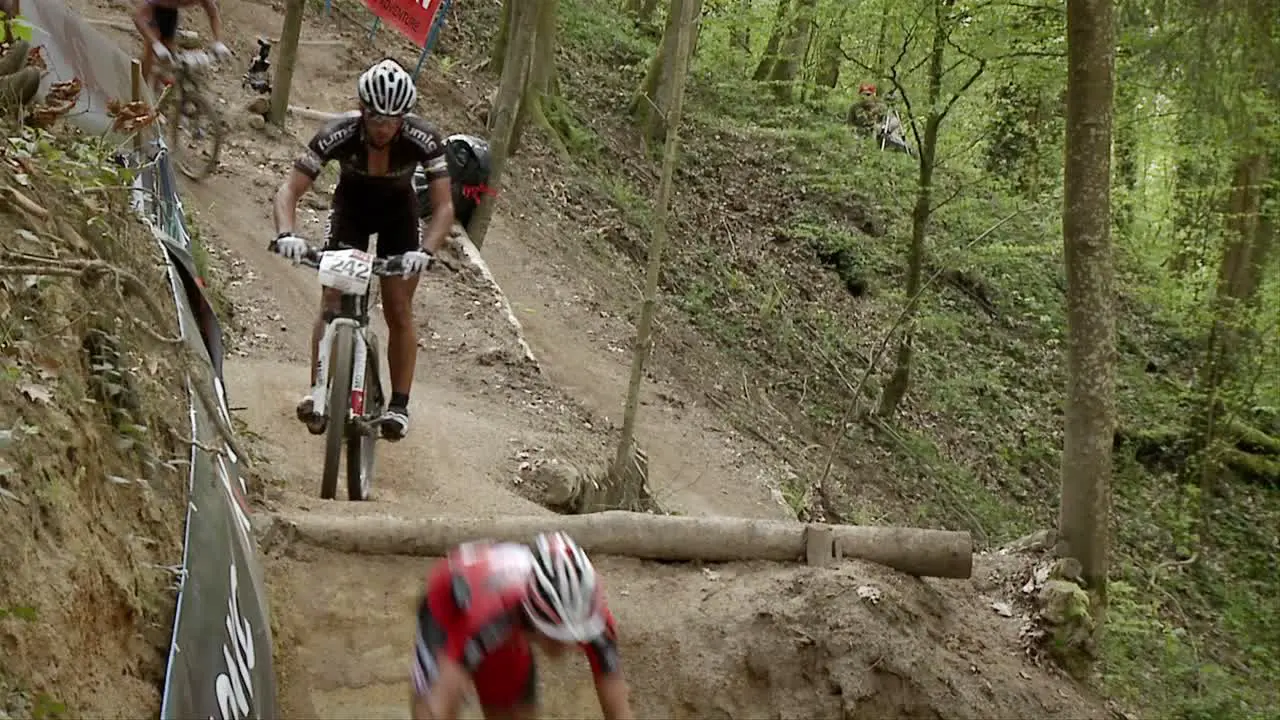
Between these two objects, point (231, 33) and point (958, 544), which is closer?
point (958, 544)

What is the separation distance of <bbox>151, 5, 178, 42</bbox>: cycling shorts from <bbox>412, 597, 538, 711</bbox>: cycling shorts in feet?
27.4

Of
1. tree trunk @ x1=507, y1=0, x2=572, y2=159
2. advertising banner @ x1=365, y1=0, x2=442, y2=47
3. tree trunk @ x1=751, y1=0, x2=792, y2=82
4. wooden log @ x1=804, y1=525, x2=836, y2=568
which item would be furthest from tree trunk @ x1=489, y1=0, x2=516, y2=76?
wooden log @ x1=804, y1=525, x2=836, y2=568

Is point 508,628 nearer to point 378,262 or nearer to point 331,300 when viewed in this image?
point 378,262

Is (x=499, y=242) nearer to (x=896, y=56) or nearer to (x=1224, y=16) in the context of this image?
(x=896, y=56)

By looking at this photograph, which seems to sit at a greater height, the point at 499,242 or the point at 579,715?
the point at 499,242

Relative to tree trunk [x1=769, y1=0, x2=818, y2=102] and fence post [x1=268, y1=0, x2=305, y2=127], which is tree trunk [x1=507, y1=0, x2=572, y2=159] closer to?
tree trunk [x1=769, y1=0, x2=818, y2=102]

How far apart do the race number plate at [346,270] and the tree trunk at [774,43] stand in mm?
11306

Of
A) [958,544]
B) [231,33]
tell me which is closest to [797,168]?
[231,33]

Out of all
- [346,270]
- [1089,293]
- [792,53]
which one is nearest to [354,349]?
[346,270]

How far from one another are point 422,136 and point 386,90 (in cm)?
45

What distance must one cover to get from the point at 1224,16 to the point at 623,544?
5808 mm

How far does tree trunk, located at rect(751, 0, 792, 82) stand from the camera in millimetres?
16938

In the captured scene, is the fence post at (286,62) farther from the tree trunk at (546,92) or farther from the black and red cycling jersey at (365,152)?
the black and red cycling jersey at (365,152)

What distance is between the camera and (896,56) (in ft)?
45.6
